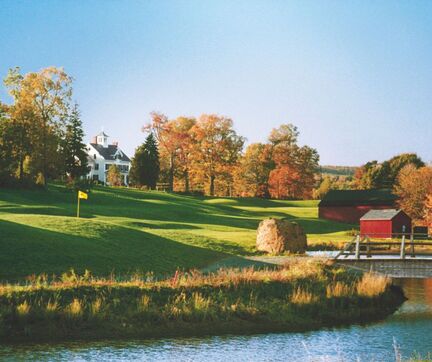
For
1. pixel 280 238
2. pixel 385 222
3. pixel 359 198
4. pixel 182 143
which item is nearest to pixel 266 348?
pixel 280 238

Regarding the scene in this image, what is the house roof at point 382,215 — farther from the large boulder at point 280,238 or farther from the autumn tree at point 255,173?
the autumn tree at point 255,173

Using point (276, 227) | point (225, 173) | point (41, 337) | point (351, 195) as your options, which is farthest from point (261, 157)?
point (41, 337)

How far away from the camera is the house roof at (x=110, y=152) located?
155m

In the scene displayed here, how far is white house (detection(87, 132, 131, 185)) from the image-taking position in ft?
503

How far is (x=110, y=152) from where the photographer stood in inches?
6225

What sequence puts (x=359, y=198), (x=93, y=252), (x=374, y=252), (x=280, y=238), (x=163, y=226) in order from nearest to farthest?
(x=93, y=252) → (x=374, y=252) → (x=280, y=238) → (x=163, y=226) → (x=359, y=198)

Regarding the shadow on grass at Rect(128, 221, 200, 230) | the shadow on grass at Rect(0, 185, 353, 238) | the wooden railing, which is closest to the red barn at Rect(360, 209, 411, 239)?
the shadow on grass at Rect(0, 185, 353, 238)

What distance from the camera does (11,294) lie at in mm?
21547

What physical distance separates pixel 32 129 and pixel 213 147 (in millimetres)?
44778

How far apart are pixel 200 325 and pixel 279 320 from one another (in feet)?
11.4

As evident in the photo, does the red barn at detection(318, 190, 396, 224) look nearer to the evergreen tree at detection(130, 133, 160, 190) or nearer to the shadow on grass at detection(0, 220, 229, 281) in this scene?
the evergreen tree at detection(130, 133, 160, 190)

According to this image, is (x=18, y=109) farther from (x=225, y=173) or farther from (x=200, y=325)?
(x=200, y=325)

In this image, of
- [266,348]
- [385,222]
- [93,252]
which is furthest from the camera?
[385,222]

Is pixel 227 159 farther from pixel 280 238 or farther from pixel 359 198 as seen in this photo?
pixel 280 238
